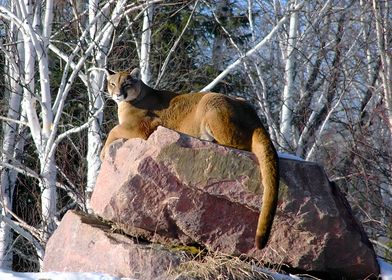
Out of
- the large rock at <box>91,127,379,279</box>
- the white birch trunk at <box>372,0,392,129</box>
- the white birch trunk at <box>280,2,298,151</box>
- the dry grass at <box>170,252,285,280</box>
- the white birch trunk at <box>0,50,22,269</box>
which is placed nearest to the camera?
the dry grass at <box>170,252,285,280</box>

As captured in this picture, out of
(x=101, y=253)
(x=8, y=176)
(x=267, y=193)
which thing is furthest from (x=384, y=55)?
(x=101, y=253)

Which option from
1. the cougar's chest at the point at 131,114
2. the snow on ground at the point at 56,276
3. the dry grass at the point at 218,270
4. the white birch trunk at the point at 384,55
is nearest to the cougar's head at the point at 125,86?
the cougar's chest at the point at 131,114

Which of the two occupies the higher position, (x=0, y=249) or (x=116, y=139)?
(x=116, y=139)

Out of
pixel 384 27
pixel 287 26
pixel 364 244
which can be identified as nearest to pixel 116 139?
pixel 364 244

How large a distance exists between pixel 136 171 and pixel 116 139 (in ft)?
3.70

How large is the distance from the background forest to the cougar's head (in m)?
3.20

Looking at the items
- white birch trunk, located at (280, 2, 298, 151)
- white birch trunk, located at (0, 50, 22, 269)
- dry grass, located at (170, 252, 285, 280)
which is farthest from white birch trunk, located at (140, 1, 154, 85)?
dry grass, located at (170, 252, 285, 280)

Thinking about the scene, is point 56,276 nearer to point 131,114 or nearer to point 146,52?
point 131,114

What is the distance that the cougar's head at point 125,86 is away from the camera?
9.55 meters

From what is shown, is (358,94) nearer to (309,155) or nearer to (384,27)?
(309,155)

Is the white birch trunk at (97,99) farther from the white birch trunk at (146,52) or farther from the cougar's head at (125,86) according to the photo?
the cougar's head at (125,86)

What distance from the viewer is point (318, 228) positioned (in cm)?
812

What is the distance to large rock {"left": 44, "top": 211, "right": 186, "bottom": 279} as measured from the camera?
7.58 metres

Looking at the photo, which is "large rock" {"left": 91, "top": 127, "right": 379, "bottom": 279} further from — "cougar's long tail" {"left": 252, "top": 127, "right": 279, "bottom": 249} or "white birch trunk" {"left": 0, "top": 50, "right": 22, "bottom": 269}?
"white birch trunk" {"left": 0, "top": 50, "right": 22, "bottom": 269}
